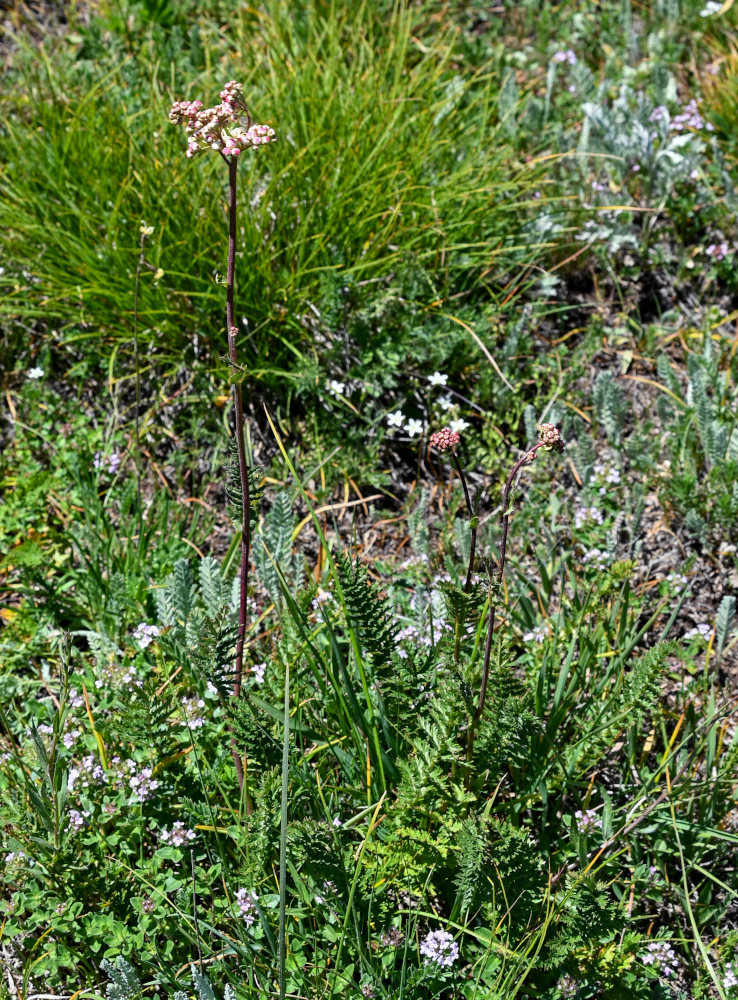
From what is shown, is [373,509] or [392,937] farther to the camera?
[373,509]

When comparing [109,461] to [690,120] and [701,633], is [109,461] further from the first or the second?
[690,120]

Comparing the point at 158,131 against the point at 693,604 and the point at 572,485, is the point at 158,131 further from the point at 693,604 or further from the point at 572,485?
the point at 693,604

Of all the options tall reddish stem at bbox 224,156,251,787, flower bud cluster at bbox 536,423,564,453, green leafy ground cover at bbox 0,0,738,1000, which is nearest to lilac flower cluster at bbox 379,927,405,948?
green leafy ground cover at bbox 0,0,738,1000

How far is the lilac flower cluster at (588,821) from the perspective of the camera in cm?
225

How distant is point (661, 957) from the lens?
7.21 feet

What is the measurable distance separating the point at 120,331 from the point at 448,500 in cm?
143

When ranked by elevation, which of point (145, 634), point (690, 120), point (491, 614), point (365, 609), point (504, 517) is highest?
point (690, 120)

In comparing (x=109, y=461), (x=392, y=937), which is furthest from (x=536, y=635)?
(x=109, y=461)

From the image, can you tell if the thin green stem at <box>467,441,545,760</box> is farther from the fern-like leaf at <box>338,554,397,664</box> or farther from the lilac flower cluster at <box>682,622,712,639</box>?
the lilac flower cluster at <box>682,622,712,639</box>

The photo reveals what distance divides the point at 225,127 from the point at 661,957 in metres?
2.12

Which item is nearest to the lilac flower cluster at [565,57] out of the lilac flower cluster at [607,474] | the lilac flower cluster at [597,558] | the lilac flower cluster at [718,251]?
the lilac flower cluster at [718,251]

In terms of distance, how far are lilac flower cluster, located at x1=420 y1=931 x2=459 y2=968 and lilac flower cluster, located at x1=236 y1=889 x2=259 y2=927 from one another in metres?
0.41

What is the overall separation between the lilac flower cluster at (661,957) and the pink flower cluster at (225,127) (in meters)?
2.04

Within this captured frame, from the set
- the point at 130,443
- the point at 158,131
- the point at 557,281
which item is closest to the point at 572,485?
the point at 557,281
